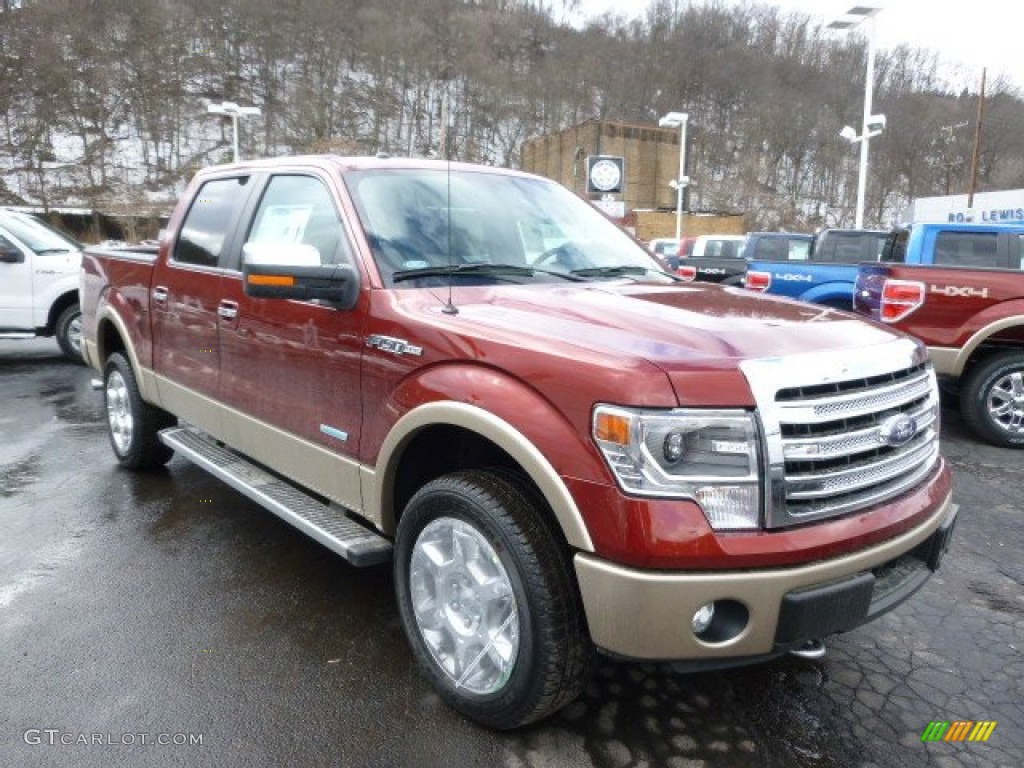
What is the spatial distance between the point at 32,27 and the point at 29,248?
74050mm

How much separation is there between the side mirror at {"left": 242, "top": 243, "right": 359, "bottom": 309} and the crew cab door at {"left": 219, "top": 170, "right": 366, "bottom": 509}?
0.06 ft

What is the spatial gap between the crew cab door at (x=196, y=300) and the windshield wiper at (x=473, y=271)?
133cm

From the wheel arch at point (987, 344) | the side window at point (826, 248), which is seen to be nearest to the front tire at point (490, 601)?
the wheel arch at point (987, 344)

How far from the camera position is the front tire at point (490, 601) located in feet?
7.29

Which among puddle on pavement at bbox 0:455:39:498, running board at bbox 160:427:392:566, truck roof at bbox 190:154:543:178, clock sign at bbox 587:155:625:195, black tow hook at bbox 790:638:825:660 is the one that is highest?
clock sign at bbox 587:155:625:195

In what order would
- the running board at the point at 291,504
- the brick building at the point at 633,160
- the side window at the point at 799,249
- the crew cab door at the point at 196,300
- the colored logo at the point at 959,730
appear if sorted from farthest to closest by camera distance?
the brick building at the point at 633,160 < the side window at the point at 799,249 < the crew cab door at the point at 196,300 < the running board at the point at 291,504 < the colored logo at the point at 959,730

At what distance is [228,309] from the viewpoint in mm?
3703

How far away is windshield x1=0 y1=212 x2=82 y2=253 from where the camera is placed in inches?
376

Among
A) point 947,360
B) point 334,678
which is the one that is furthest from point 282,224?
point 947,360

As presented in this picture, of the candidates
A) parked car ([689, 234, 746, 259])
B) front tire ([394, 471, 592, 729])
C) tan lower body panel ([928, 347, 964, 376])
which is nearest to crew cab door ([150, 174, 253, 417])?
front tire ([394, 471, 592, 729])

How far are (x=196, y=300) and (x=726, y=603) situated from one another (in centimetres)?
316

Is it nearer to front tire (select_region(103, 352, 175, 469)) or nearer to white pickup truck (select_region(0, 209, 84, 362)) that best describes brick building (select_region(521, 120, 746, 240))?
white pickup truck (select_region(0, 209, 84, 362))

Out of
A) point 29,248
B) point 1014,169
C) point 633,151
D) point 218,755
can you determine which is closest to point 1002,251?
point 218,755

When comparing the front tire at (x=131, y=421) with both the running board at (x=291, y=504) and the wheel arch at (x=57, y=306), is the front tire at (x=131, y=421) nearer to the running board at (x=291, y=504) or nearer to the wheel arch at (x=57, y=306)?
the running board at (x=291, y=504)
